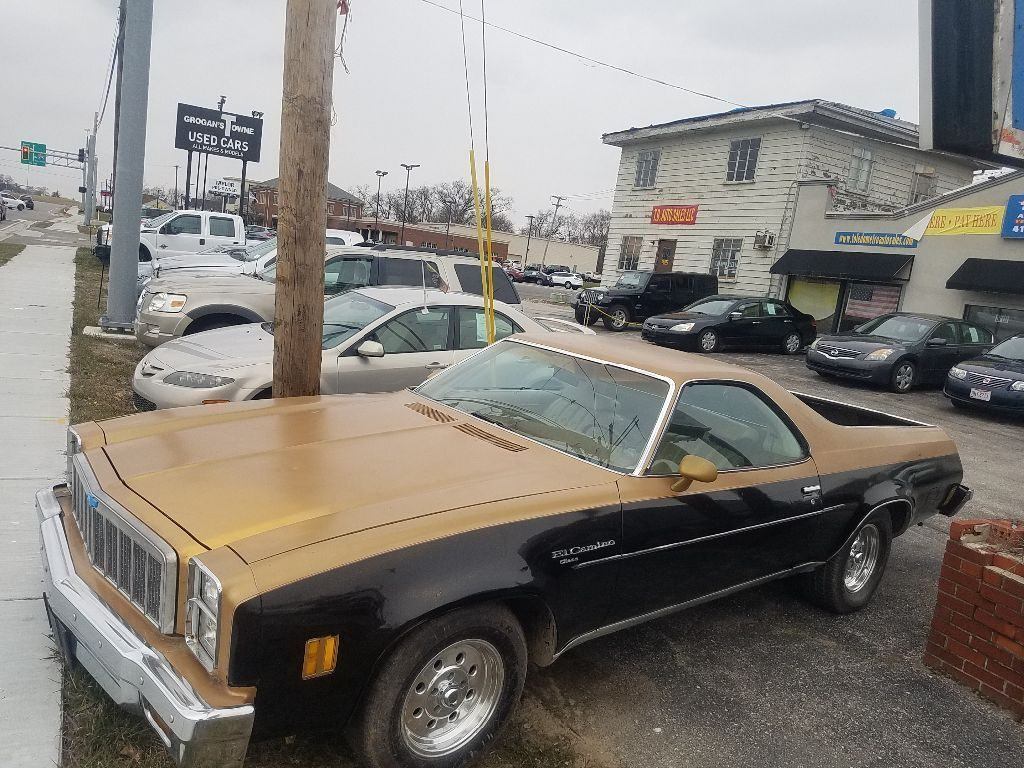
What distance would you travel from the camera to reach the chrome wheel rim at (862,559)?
14.8 ft

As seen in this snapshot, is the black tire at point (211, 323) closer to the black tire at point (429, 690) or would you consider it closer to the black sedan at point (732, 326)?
the black tire at point (429, 690)

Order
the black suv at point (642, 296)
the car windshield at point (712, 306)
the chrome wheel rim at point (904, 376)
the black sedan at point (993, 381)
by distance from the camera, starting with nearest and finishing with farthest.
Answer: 1. the black sedan at point (993, 381)
2. the chrome wheel rim at point (904, 376)
3. the car windshield at point (712, 306)
4. the black suv at point (642, 296)

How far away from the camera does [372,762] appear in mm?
2510

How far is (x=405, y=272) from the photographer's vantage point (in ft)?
33.3

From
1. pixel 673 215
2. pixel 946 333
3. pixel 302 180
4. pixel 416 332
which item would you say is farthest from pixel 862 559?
pixel 673 215

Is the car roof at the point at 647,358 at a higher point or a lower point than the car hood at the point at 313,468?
higher

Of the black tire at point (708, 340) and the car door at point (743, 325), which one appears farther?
the car door at point (743, 325)

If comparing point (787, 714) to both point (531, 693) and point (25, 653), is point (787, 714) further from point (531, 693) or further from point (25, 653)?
point (25, 653)

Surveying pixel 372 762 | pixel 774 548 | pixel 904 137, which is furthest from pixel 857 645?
pixel 904 137

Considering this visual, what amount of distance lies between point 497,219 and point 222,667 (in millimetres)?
108204

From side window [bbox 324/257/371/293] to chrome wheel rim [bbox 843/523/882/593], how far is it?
277 inches

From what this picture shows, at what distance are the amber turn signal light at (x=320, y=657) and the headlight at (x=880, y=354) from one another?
13296 mm

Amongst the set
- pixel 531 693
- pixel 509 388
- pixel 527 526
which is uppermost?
pixel 509 388


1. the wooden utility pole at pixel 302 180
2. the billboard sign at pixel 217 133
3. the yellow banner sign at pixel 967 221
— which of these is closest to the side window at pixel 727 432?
the wooden utility pole at pixel 302 180
